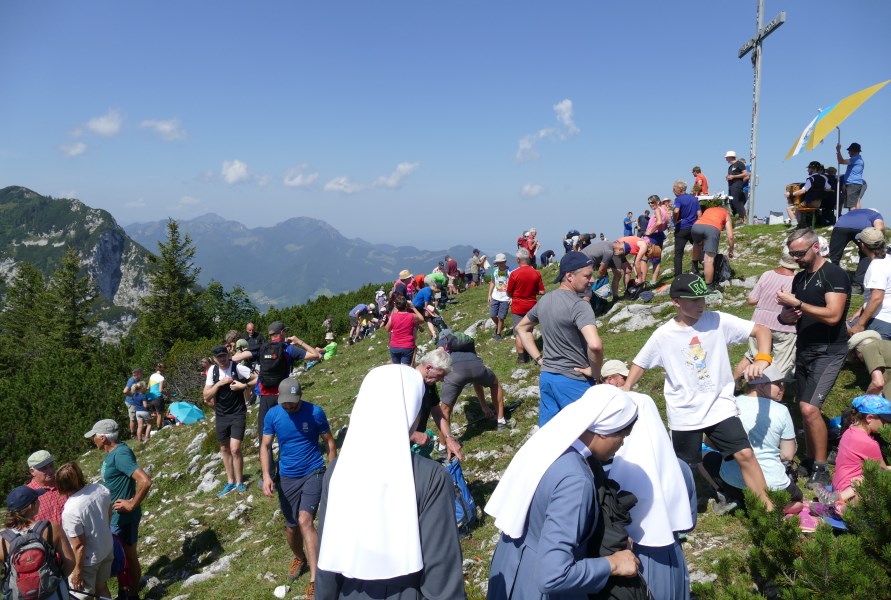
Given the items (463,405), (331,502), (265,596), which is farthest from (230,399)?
(331,502)

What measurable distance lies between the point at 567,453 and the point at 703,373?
8.31 ft

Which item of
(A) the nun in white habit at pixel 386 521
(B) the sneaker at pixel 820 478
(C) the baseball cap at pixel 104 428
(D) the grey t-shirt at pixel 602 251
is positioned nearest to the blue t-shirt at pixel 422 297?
(D) the grey t-shirt at pixel 602 251

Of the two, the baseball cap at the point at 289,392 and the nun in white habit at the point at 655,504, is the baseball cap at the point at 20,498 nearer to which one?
the baseball cap at the point at 289,392

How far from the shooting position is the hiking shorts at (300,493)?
5.52 m

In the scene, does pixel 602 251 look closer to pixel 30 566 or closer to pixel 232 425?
pixel 232 425

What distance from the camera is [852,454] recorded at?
14.2ft

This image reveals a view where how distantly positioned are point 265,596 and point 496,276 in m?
8.91

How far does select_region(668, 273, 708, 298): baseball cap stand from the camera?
14.4 ft

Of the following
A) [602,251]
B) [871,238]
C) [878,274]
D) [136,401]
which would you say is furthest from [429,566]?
[136,401]

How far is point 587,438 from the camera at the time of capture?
8.55ft

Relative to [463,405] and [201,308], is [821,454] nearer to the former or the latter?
[463,405]

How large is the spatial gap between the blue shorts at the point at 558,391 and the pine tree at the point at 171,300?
45.5 metres

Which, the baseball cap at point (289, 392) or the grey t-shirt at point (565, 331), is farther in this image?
the baseball cap at point (289, 392)

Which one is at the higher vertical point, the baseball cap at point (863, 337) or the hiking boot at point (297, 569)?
the baseball cap at point (863, 337)
